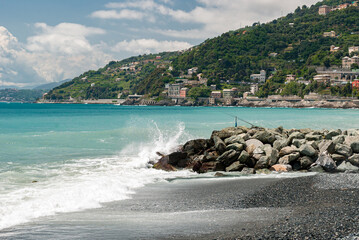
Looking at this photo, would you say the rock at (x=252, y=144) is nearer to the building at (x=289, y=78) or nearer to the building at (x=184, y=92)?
the building at (x=289, y=78)

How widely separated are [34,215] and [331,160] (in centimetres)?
1061

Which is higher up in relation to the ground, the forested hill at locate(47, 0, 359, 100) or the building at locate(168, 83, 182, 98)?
the forested hill at locate(47, 0, 359, 100)

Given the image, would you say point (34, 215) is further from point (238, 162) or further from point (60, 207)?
point (238, 162)

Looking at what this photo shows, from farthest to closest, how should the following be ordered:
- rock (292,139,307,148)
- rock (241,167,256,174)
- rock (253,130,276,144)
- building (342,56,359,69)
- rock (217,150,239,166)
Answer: building (342,56,359,69) < rock (253,130,276,144) < rock (292,139,307,148) < rock (217,150,239,166) < rock (241,167,256,174)

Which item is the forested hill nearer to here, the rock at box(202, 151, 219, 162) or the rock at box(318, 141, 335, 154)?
the rock at box(318, 141, 335, 154)

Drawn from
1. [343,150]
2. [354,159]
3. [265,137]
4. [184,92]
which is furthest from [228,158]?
[184,92]

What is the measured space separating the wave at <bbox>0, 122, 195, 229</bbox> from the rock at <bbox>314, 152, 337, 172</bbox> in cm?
497

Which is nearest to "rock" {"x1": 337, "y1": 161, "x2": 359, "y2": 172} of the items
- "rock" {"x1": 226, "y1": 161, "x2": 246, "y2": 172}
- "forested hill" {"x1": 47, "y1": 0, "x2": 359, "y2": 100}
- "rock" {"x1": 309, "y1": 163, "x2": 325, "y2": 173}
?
"rock" {"x1": 309, "y1": 163, "x2": 325, "y2": 173}

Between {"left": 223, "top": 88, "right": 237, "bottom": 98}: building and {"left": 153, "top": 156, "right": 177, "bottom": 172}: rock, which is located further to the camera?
{"left": 223, "top": 88, "right": 237, "bottom": 98}: building

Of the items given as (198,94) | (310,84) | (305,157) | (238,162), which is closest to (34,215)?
(238,162)

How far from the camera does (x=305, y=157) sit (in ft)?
45.4

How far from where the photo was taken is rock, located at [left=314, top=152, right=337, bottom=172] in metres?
13.2

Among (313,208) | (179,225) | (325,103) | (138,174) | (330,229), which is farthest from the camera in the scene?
(325,103)

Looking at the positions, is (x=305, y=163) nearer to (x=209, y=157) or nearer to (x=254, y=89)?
(x=209, y=157)
